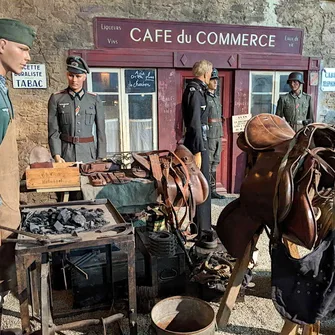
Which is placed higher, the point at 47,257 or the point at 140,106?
the point at 140,106

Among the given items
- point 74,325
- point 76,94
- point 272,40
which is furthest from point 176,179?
point 272,40

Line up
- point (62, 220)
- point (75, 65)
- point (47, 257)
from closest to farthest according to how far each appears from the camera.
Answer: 1. point (47, 257)
2. point (62, 220)
3. point (75, 65)

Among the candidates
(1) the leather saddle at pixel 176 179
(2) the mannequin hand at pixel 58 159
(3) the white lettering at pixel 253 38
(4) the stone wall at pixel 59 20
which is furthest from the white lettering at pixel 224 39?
(2) the mannequin hand at pixel 58 159

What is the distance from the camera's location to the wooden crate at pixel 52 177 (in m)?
2.79

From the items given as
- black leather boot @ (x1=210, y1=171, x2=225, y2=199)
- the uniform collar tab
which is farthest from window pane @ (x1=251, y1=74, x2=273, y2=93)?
the uniform collar tab

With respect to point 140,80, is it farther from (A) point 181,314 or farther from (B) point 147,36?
(A) point 181,314

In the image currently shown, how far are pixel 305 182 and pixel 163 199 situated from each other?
1.25m

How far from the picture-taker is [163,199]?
282cm

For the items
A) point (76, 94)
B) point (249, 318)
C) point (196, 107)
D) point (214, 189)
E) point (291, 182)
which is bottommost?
point (249, 318)

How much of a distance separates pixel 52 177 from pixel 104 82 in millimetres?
2531

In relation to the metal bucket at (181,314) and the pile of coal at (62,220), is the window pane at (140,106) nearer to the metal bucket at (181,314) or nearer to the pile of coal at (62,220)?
the pile of coal at (62,220)

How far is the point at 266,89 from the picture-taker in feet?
19.3

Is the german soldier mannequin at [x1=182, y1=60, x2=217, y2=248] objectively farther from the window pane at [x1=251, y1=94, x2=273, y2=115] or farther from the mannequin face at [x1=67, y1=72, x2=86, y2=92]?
the window pane at [x1=251, y1=94, x2=273, y2=115]

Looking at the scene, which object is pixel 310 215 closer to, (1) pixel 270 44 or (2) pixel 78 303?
(2) pixel 78 303
